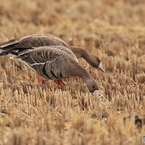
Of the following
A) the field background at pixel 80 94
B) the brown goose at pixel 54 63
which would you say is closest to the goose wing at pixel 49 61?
the brown goose at pixel 54 63

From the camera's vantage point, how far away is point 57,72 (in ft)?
18.1

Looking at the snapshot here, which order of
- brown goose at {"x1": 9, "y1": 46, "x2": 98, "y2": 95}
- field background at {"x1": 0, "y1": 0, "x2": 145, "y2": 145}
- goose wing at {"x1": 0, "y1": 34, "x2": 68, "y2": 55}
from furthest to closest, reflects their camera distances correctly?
1. goose wing at {"x1": 0, "y1": 34, "x2": 68, "y2": 55}
2. brown goose at {"x1": 9, "y1": 46, "x2": 98, "y2": 95}
3. field background at {"x1": 0, "y1": 0, "x2": 145, "y2": 145}

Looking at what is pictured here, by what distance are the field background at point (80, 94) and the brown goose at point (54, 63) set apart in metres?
0.21

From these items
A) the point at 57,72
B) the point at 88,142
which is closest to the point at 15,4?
the point at 57,72

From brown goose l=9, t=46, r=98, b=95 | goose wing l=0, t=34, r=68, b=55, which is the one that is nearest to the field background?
brown goose l=9, t=46, r=98, b=95

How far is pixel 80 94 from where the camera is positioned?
17.6ft

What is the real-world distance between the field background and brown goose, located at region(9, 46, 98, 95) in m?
0.21

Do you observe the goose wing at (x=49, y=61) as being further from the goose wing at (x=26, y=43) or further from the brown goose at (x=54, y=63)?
the goose wing at (x=26, y=43)

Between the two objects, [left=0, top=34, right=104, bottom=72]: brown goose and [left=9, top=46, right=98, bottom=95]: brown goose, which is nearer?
[left=9, top=46, right=98, bottom=95]: brown goose

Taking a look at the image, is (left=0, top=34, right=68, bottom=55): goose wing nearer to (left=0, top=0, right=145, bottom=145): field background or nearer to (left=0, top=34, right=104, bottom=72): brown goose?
(left=0, top=34, right=104, bottom=72): brown goose

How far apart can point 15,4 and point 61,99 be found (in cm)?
832

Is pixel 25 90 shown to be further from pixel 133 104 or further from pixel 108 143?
pixel 108 143

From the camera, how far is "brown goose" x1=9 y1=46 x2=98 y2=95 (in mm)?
5516

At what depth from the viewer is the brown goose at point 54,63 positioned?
552 centimetres
